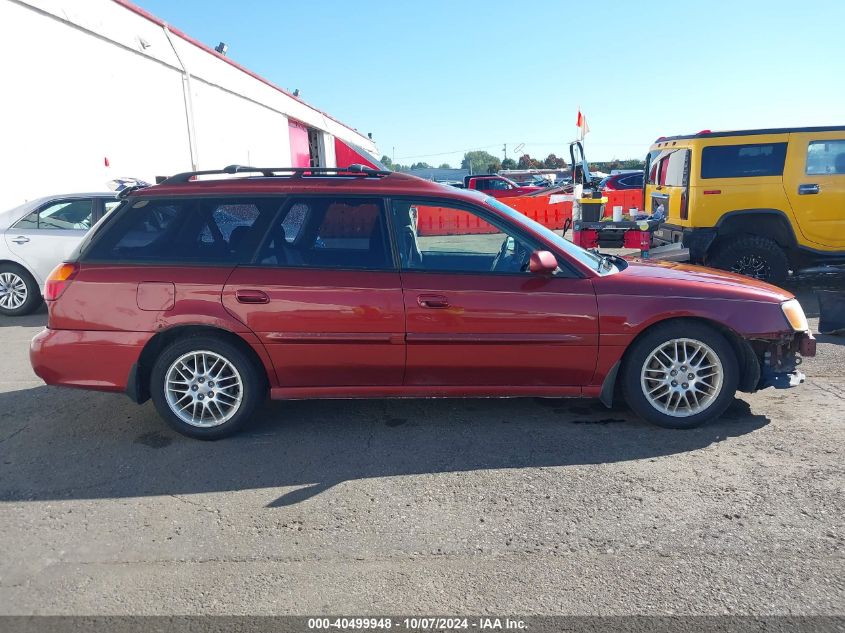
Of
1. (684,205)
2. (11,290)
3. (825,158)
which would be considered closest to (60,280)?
(11,290)

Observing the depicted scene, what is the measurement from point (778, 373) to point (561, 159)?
82469 millimetres

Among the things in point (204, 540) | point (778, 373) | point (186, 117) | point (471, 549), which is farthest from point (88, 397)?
point (186, 117)

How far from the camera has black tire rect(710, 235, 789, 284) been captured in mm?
8477

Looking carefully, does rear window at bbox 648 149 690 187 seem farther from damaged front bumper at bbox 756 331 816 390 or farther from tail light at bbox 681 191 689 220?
damaged front bumper at bbox 756 331 816 390

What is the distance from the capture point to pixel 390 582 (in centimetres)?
279

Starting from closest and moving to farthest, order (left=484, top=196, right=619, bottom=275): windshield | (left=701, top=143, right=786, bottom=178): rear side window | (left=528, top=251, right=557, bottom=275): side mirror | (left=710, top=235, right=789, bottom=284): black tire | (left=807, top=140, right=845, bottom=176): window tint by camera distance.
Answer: (left=528, top=251, right=557, bottom=275): side mirror, (left=484, top=196, right=619, bottom=275): windshield, (left=807, top=140, right=845, bottom=176): window tint, (left=701, top=143, right=786, bottom=178): rear side window, (left=710, top=235, right=789, bottom=284): black tire

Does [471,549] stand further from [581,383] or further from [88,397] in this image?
[88,397]

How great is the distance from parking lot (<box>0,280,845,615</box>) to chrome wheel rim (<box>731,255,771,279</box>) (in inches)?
161

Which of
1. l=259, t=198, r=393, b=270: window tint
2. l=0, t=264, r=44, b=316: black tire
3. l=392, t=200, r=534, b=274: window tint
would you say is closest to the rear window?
l=392, t=200, r=534, b=274: window tint

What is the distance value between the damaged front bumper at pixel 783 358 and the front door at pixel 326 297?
2.44 m

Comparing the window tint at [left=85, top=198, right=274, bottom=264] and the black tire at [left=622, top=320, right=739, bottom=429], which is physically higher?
the window tint at [left=85, top=198, right=274, bottom=264]

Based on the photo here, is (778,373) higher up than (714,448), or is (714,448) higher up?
(778,373)

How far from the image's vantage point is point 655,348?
423 centimetres

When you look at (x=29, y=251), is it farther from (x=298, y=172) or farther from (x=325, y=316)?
(x=325, y=316)
